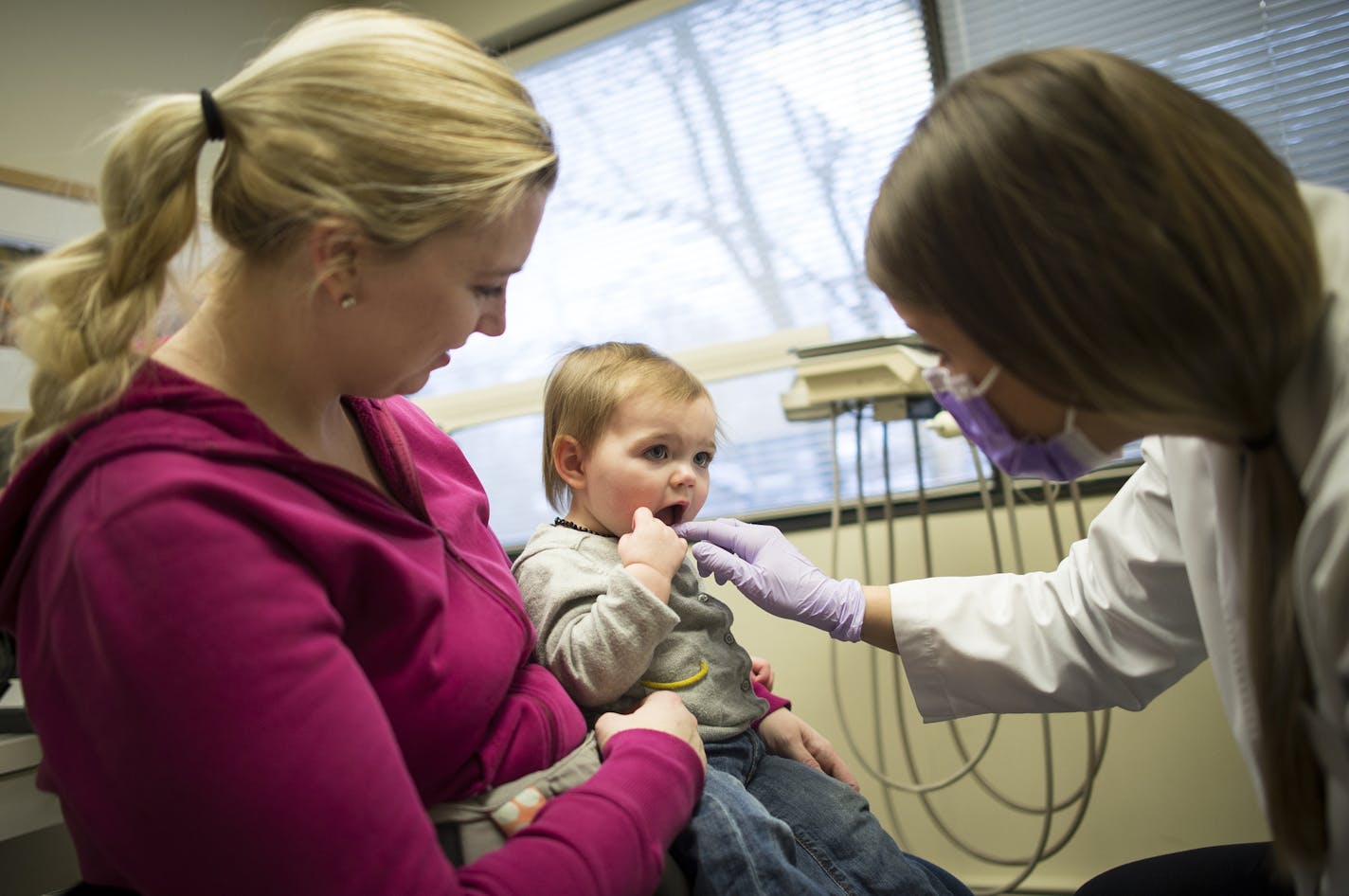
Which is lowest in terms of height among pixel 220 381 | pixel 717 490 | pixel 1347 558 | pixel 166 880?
pixel 717 490

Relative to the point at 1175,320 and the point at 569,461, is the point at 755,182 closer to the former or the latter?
the point at 569,461

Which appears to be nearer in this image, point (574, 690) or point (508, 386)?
point (574, 690)

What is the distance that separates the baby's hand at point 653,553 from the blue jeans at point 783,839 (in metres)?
0.22

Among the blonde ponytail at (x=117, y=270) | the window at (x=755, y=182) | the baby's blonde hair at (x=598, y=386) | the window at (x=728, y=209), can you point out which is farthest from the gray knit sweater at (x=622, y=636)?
the window at (x=728, y=209)

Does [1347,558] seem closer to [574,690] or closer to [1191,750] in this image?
[574,690]

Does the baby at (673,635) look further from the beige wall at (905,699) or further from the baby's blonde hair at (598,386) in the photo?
the beige wall at (905,699)

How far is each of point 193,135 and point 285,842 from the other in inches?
22.4

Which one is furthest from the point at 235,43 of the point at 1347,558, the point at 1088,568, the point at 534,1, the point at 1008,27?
the point at 1347,558

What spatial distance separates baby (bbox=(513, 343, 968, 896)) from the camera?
3.18 ft

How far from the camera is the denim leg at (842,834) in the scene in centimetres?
102

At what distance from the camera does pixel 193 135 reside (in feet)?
2.51

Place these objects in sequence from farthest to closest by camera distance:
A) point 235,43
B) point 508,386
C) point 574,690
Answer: point 235,43 → point 508,386 → point 574,690

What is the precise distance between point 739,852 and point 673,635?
32 cm

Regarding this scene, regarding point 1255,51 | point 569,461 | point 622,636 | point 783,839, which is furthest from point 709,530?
point 1255,51
